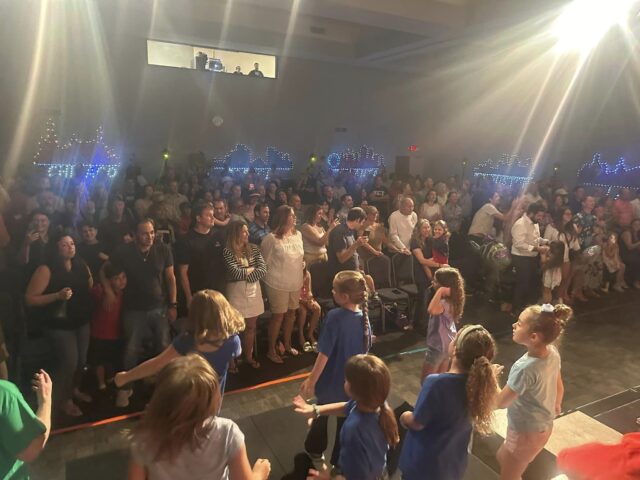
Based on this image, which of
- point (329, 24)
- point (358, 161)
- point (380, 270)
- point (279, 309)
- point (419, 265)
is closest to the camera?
point (279, 309)

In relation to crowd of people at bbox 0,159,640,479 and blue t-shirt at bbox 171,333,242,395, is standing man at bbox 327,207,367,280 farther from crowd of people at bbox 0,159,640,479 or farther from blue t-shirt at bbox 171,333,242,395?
blue t-shirt at bbox 171,333,242,395

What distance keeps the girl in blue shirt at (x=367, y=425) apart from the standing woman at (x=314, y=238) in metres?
2.99

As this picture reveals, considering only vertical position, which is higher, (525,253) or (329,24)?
(329,24)

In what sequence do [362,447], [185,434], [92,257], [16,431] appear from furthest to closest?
[92,257]
[362,447]
[16,431]
[185,434]

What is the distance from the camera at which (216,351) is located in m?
2.49

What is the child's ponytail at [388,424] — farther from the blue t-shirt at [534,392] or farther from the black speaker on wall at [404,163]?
the black speaker on wall at [404,163]

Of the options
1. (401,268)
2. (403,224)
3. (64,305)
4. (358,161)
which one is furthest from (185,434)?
(358,161)

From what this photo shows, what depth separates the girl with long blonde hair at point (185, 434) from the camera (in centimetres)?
146

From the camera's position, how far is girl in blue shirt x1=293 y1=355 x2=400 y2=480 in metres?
1.94

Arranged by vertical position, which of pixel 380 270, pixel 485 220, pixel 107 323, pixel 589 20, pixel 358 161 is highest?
pixel 589 20

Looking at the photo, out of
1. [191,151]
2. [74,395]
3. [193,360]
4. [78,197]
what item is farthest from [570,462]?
[191,151]

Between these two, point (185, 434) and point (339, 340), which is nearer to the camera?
point (185, 434)

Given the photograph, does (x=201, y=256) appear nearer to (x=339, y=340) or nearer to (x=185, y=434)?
(x=339, y=340)

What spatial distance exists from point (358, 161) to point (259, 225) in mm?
8983
